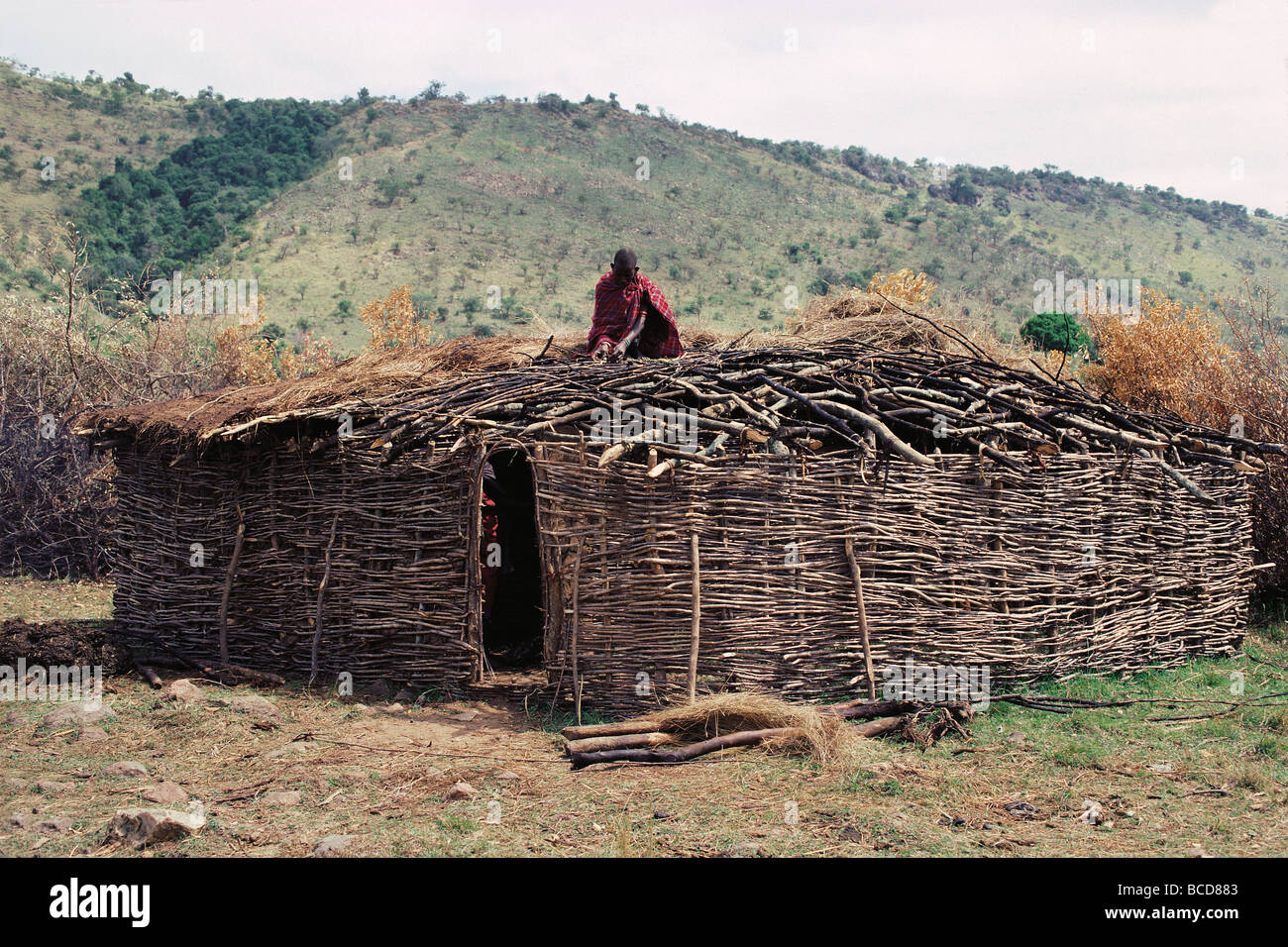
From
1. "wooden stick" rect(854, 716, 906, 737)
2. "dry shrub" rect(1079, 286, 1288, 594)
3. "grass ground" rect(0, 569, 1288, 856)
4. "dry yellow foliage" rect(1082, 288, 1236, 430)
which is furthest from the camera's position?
"dry yellow foliage" rect(1082, 288, 1236, 430)

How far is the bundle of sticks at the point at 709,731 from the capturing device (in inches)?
217

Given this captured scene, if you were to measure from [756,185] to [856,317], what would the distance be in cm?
3724

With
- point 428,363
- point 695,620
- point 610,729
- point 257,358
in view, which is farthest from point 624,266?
point 257,358

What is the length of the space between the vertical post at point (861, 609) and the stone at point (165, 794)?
4.12m

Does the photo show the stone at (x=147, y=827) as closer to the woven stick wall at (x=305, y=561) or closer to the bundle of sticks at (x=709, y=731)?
the bundle of sticks at (x=709, y=731)

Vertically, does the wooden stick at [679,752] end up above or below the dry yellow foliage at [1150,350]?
below

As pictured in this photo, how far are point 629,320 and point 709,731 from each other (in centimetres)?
438

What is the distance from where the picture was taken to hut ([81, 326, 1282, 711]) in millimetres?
6230

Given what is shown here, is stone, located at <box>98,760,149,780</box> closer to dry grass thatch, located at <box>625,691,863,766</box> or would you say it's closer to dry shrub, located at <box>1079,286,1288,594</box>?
dry grass thatch, located at <box>625,691,863,766</box>

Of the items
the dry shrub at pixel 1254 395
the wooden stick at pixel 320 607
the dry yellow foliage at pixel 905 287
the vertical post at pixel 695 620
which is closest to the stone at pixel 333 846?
the vertical post at pixel 695 620

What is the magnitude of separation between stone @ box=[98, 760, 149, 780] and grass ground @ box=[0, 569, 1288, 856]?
77 millimetres

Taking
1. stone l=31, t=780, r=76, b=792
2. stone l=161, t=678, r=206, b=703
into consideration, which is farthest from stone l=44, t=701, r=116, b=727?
stone l=31, t=780, r=76, b=792

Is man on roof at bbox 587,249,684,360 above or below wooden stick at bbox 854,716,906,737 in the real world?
above
